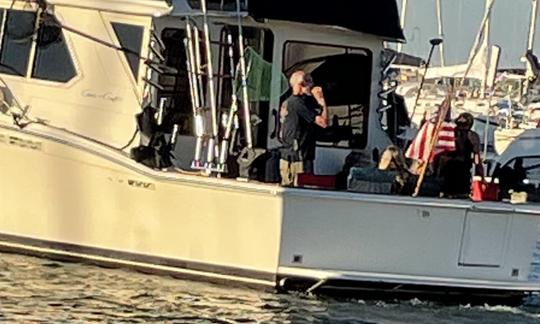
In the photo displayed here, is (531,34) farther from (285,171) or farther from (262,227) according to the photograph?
(262,227)

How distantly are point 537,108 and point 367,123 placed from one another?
18934 mm

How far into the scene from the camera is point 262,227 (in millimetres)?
14219

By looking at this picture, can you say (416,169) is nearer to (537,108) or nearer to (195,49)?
(195,49)

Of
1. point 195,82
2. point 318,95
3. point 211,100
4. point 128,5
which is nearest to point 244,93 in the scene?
point 211,100

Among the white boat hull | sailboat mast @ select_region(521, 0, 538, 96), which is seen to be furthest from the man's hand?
sailboat mast @ select_region(521, 0, 538, 96)

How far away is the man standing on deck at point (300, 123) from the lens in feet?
49.2

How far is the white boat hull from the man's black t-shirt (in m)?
1.06

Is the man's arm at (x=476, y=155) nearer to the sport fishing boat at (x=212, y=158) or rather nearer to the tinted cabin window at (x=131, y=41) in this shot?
the sport fishing boat at (x=212, y=158)

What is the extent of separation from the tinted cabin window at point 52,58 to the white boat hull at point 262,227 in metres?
0.85

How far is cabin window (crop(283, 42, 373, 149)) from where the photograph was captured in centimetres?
1620

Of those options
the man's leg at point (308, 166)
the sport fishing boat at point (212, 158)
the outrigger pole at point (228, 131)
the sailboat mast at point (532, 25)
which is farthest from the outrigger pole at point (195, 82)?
the sailboat mast at point (532, 25)

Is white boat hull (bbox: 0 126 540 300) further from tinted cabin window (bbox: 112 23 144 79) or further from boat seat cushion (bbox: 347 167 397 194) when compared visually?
tinted cabin window (bbox: 112 23 144 79)

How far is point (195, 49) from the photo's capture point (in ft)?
49.3

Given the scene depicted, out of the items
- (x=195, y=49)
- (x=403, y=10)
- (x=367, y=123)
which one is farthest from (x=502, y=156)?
(x=195, y=49)
